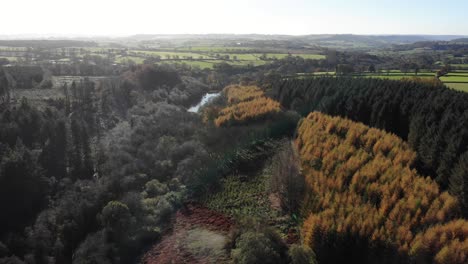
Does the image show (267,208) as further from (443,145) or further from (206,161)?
(443,145)

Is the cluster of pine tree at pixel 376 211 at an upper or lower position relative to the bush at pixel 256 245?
upper

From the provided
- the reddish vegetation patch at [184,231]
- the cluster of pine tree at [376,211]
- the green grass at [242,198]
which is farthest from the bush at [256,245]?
the green grass at [242,198]

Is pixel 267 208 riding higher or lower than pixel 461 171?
lower

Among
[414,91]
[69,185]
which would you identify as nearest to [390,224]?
[414,91]

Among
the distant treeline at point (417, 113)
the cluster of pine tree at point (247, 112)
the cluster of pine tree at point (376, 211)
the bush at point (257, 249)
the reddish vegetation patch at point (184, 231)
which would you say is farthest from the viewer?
the cluster of pine tree at point (247, 112)

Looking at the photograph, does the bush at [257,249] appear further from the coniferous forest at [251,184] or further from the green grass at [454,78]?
the green grass at [454,78]

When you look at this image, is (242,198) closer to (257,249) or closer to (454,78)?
(257,249)

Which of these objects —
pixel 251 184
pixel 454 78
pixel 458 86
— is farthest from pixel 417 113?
pixel 454 78
